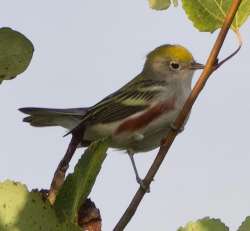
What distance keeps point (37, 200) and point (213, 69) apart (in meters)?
0.72

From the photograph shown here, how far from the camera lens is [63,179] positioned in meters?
1.84

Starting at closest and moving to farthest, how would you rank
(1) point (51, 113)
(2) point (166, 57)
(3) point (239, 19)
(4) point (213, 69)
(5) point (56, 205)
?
(5) point (56, 205)
(4) point (213, 69)
(3) point (239, 19)
(1) point (51, 113)
(2) point (166, 57)

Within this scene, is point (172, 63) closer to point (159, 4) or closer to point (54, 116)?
point (54, 116)

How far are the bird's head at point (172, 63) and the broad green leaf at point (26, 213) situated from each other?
4.99 meters

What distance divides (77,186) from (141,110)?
153 inches

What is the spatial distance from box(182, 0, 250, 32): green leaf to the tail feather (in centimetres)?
316

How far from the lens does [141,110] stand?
223 inches

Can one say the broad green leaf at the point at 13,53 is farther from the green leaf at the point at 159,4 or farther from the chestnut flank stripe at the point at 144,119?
the chestnut flank stripe at the point at 144,119

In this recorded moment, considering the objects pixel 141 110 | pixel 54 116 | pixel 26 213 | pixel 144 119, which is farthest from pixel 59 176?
pixel 54 116

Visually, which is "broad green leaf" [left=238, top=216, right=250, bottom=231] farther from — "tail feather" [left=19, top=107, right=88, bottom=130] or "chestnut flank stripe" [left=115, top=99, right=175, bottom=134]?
"tail feather" [left=19, top=107, right=88, bottom=130]

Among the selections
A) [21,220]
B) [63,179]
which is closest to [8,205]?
[21,220]

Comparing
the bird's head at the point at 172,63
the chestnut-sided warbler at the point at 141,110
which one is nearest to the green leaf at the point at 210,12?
the chestnut-sided warbler at the point at 141,110

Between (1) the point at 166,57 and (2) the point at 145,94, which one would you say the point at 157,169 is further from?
(1) the point at 166,57

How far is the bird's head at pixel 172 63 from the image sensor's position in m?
6.65
